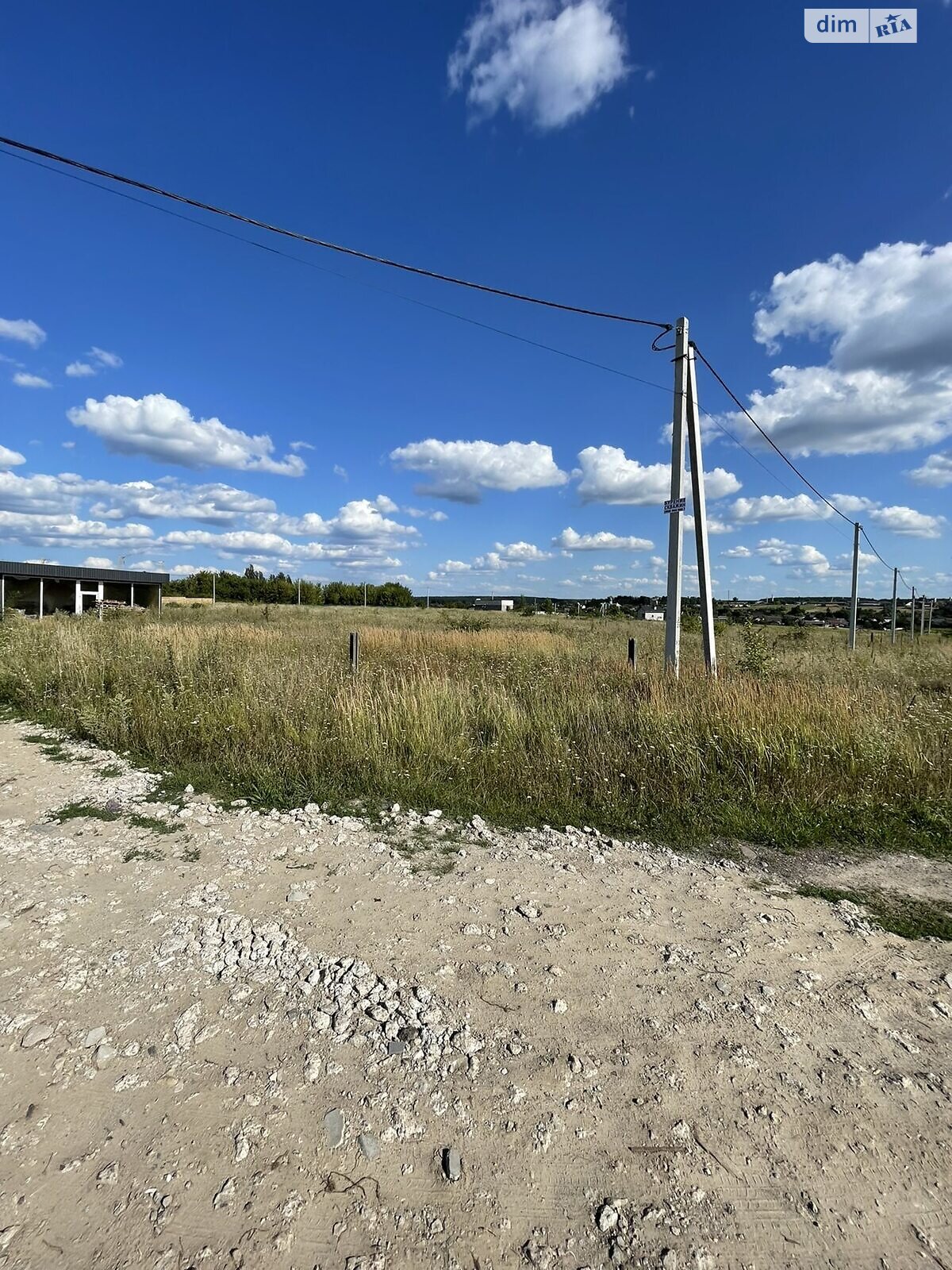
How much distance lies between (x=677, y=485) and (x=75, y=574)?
132 feet

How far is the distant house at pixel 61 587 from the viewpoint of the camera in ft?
113

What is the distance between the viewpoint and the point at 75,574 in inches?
1437

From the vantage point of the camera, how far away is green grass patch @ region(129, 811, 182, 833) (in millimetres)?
4473

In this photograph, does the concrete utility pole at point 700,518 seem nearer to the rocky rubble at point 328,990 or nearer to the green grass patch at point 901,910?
the green grass patch at point 901,910

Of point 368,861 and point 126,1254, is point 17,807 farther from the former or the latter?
point 126,1254

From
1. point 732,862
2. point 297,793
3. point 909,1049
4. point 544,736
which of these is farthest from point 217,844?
point 909,1049

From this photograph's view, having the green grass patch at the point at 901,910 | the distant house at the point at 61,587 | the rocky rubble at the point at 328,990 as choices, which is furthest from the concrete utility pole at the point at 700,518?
the distant house at the point at 61,587

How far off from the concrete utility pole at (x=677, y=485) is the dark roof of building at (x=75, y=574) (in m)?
39.7

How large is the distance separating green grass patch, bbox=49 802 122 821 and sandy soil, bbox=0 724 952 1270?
3.07ft

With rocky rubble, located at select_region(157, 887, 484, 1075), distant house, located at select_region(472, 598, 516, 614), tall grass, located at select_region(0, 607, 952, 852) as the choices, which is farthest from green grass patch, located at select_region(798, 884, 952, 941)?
distant house, located at select_region(472, 598, 516, 614)

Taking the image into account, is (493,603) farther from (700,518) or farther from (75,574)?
(700,518)

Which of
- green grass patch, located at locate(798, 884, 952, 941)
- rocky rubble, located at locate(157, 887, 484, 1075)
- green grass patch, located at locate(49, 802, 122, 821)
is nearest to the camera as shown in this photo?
rocky rubble, located at locate(157, 887, 484, 1075)

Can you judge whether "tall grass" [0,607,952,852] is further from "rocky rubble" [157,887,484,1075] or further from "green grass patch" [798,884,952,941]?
"rocky rubble" [157,887,484,1075]

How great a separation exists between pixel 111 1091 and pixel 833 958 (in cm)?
329
